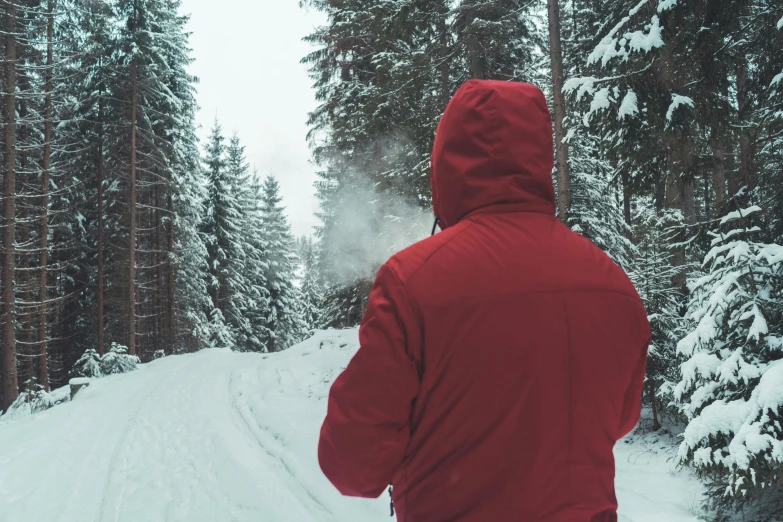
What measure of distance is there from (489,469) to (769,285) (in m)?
4.59

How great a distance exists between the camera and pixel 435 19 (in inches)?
579

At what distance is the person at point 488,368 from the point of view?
138 centimetres

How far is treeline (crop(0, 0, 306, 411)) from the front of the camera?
15.2 meters

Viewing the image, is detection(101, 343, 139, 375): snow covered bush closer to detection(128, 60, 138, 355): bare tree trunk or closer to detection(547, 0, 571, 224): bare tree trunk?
detection(128, 60, 138, 355): bare tree trunk

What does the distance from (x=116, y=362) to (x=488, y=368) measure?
18870 millimetres

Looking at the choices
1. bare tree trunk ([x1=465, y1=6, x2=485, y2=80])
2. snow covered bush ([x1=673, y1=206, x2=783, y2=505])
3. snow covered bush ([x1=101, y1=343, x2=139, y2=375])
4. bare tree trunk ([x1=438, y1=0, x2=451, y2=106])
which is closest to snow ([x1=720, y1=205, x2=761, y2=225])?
snow covered bush ([x1=673, y1=206, x2=783, y2=505])

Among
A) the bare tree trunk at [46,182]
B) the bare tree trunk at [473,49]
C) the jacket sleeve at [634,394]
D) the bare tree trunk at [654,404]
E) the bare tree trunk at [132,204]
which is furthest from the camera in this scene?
the bare tree trunk at [132,204]

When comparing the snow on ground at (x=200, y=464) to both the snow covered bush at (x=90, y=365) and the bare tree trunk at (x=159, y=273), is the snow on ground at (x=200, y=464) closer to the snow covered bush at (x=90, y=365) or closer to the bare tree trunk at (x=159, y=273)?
the snow covered bush at (x=90, y=365)

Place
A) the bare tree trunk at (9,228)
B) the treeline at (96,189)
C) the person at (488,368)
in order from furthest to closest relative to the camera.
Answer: the treeline at (96,189) → the bare tree trunk at (9,228) → the person at (488,368)

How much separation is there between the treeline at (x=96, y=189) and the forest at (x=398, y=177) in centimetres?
12

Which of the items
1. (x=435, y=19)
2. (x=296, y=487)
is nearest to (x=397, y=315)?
(x=296, y=487)

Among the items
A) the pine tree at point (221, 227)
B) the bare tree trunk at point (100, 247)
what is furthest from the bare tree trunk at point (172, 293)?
the pine tree at point (221, 227)

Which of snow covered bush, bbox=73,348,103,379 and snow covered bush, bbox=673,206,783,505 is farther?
snow covered bush, bbox=73,348,103,379

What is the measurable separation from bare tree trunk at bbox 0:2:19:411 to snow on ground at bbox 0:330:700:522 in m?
4.54
